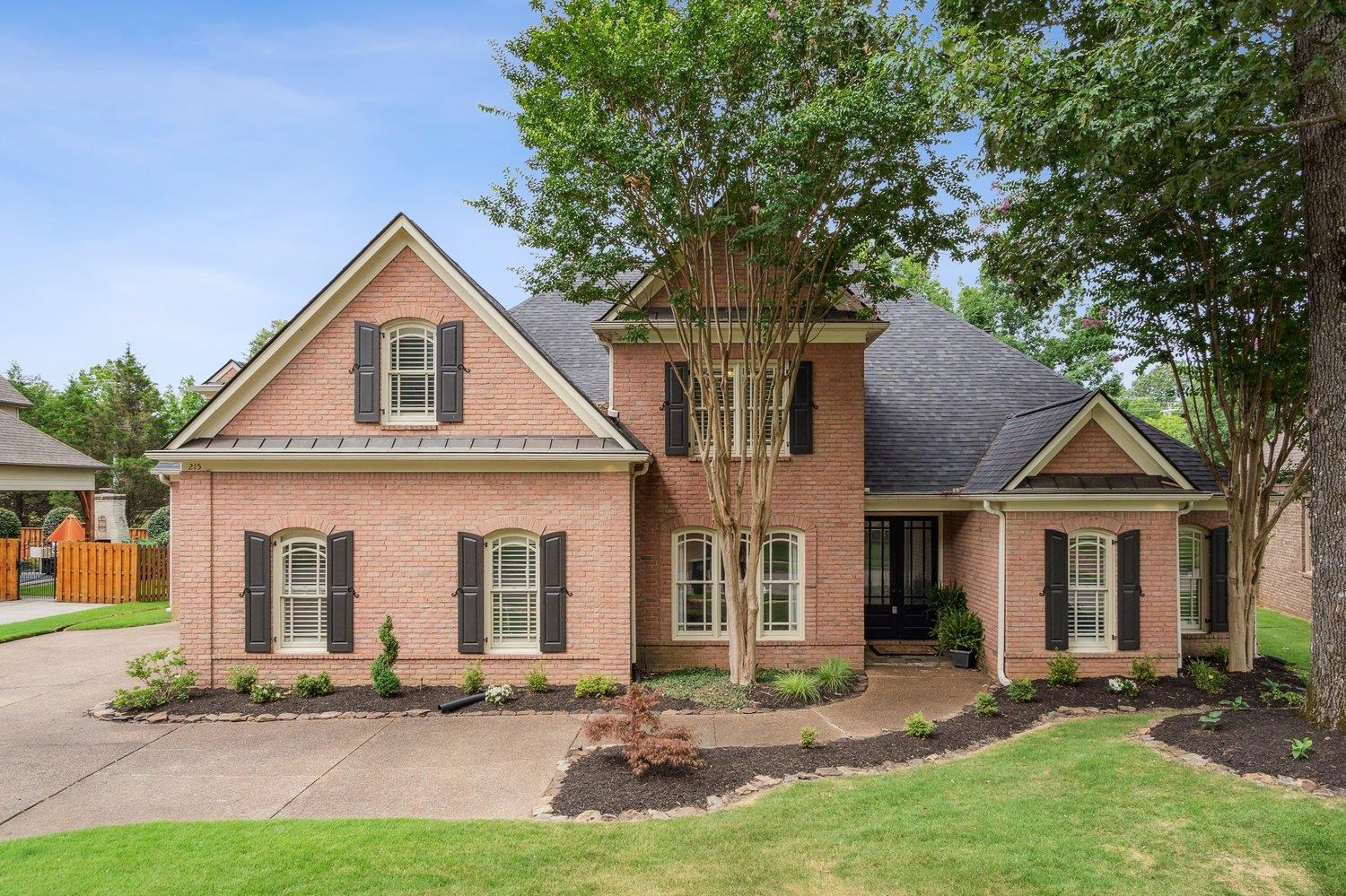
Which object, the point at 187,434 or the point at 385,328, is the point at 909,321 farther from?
the point at 187,434

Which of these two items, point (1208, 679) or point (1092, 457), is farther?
point (1092, 457)

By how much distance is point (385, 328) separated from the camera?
10.7 meters

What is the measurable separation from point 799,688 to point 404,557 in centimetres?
616

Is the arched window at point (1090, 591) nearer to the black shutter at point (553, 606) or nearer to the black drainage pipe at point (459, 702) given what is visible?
the black shutter at point (553, 606)

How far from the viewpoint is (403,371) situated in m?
10.8

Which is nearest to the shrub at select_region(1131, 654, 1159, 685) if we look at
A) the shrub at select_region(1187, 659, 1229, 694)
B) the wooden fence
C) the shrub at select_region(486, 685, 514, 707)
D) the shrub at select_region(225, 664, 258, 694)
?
the shrub at select_region(1187, 659, 1229, 694)

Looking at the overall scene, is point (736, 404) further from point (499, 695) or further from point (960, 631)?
point (499, 695)

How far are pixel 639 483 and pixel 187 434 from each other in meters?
6.86

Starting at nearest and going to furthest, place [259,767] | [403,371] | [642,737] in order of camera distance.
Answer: [642,737], [259,767], [403,371]

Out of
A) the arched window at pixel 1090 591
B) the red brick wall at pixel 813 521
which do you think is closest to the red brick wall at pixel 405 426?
the red brick wall at pixel 813 521

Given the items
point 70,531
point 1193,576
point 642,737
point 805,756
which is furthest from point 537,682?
point 70,531

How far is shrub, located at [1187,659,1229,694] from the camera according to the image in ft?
33.1

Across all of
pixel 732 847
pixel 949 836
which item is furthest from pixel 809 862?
pixel 949 836

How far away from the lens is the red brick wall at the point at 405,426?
34.6 ft
